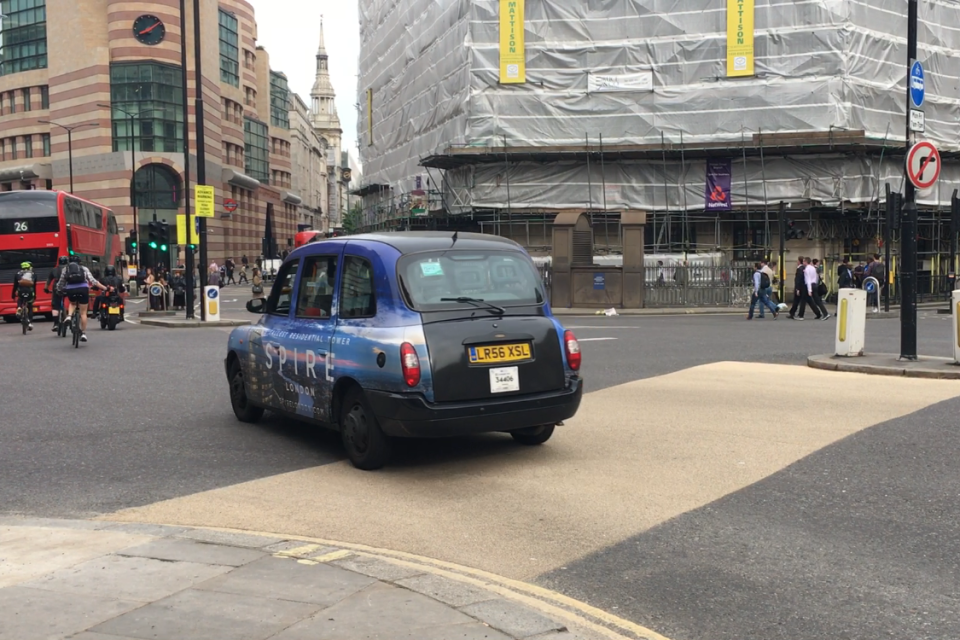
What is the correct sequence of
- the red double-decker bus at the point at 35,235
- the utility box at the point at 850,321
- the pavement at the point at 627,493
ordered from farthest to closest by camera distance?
the red double-decker bus at the point at 35,235 → the utility box at the point at 850,321 → the pavement at the point at 627,493

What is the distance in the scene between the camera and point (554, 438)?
329 inches

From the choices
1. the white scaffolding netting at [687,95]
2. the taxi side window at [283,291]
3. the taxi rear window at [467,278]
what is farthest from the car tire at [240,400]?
the white scaffolding netting at [687,95]

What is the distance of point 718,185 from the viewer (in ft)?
114

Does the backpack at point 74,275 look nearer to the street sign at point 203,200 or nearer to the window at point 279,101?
the street sign at point 203,200

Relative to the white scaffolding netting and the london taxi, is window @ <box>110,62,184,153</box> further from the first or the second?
the london taxi

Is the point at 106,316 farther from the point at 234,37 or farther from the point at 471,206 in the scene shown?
the point at 234,37

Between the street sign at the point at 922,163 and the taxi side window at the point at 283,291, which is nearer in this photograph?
the taxi side window at the point at 283,291

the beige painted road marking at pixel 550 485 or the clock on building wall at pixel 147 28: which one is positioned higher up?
the clock on building wall at pixel 147 28

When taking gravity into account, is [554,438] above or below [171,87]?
below

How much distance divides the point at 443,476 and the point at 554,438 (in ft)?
5.12

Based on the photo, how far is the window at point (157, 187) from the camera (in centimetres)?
6949

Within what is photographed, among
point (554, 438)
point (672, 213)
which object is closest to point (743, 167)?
point (672, 213)

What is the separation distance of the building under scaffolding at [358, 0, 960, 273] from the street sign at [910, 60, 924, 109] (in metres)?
19.3

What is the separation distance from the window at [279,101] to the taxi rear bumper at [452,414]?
101 meters
